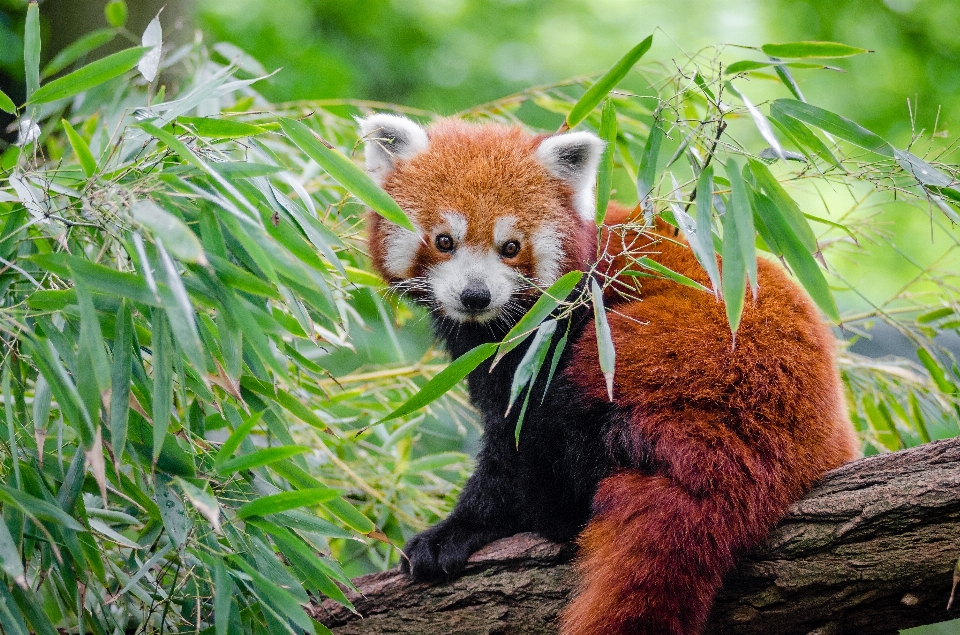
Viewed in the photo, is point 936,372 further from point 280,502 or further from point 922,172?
point 280,502

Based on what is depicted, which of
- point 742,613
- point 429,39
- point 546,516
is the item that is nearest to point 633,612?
point 742,613

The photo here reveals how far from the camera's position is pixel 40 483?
6.07 feet

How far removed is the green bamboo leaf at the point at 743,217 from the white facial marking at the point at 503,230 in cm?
84

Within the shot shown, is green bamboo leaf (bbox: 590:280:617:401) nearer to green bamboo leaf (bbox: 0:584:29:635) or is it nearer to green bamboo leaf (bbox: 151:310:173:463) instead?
green bamboo leaf (bbox: 151:310:173:463)

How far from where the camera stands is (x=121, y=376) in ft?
5.75

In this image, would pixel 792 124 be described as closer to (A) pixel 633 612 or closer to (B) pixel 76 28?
(A) pixel 633 612

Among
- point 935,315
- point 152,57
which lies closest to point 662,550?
point 935,315

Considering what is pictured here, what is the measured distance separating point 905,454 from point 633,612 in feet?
2.66

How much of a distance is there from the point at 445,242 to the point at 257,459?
100 centimetres

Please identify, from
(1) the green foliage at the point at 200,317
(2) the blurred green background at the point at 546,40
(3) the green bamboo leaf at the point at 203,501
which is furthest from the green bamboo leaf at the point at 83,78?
(2) the blurred green background at the point at 546,40

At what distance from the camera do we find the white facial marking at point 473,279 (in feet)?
8.13

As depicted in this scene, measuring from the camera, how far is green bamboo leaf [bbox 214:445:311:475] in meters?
1.84

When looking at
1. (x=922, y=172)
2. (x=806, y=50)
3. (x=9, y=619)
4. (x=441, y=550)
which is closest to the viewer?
(x=9, y=619)

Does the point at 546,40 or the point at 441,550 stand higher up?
the point at 546,40
